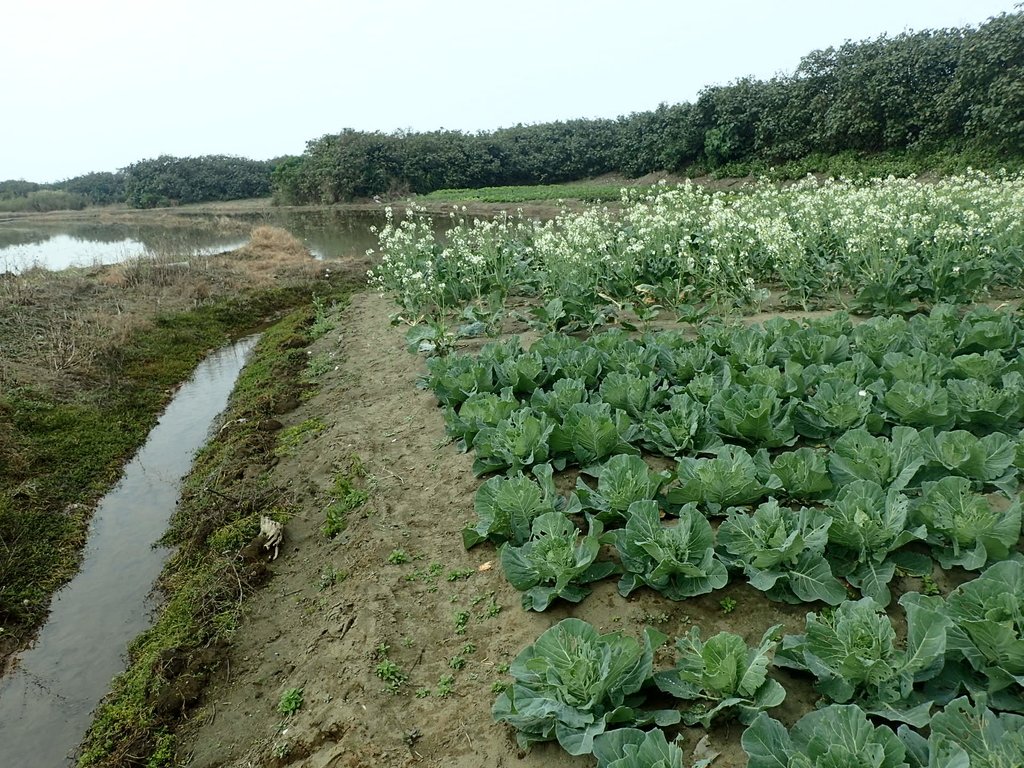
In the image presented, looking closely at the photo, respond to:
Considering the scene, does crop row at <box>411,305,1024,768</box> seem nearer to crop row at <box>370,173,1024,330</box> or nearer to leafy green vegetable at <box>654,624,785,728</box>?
leafy green vegetable at <box>654,624,785,728</box>

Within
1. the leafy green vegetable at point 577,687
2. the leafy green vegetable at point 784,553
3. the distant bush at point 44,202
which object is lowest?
the leafy green vegetable at point 577,687

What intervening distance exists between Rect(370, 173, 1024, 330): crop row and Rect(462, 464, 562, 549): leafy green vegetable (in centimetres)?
397

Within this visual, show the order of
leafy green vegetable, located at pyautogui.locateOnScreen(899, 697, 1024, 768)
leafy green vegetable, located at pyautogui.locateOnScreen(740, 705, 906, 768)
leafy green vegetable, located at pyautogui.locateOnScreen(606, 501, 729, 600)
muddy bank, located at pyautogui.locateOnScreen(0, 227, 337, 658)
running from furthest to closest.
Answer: muddy bank, located at pyautogui.locateOnScreen(0, 227, 337, 658), leafy green vegetable, located at pyautogui.locateOnScreen(606, 501, 729, 600), leafy green vegetable, located at pyautogui.locateOnScreen(740, 705, 906, 768), leafy green vegetable, located at pyautogui.locateOnScreen(899, 697, 1024, 768)

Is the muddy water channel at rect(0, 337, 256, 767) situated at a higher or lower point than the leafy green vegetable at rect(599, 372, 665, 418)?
lower

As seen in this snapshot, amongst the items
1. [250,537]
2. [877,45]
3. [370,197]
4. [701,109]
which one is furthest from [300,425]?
[370,197]

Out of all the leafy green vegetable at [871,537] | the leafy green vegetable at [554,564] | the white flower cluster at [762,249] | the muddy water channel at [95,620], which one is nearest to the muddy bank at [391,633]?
the leafy green vegetable at [554,564]

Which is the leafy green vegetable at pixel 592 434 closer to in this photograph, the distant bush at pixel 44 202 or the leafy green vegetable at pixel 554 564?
the leafy green vegetable at pixel 554 564

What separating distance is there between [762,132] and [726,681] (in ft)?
117

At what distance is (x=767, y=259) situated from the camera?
9188 millimetres

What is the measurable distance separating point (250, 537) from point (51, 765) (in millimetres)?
1910

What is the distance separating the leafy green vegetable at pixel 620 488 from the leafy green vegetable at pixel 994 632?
162 cm

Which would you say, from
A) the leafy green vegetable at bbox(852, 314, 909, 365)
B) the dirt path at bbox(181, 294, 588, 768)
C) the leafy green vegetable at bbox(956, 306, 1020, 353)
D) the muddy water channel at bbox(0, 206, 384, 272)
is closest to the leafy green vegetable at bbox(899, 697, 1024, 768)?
the dirt path at bbox(181, 294, 588, 768)

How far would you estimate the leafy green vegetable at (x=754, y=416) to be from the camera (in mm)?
4449

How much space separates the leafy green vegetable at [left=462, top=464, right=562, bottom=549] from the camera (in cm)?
392
